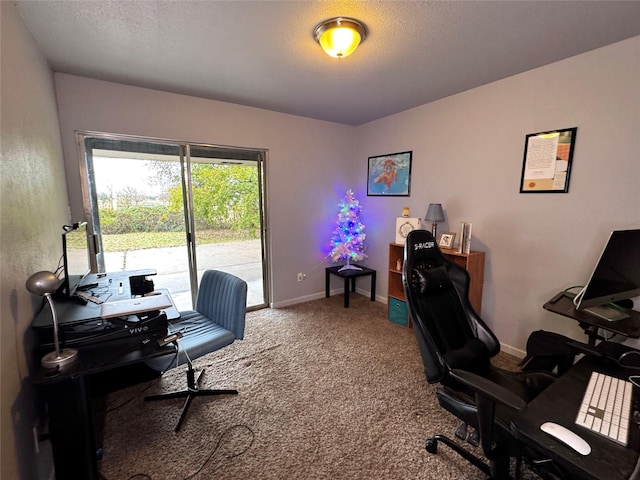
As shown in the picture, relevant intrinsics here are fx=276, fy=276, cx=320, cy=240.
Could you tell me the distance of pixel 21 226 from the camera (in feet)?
4.54

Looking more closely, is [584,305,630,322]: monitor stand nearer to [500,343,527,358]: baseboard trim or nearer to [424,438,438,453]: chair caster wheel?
[500,343,527,358]: baseboard trim

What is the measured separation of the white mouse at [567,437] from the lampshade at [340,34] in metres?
2.17

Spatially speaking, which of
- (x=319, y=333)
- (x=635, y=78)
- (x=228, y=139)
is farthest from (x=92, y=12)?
(x=635, y=78)

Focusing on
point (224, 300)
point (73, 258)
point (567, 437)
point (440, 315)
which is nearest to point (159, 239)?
point (73, 258)

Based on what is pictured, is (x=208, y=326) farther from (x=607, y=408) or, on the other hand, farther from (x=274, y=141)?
(x=274, y=141)

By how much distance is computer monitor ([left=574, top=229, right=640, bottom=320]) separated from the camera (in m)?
1.55

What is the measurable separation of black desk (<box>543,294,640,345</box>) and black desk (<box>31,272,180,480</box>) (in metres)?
2.36

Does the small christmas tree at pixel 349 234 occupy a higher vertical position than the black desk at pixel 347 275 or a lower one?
higher

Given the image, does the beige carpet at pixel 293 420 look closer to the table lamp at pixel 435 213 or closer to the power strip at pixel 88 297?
the power strip at pixel 88 297

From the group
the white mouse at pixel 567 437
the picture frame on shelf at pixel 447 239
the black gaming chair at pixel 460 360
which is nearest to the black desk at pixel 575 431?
the white mouse at pixel 567 437

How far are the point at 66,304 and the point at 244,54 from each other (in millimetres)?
2074

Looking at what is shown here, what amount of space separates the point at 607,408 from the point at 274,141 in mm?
3601

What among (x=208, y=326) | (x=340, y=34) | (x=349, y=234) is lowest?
(x=208, y=326)

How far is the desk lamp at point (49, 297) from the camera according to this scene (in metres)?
1.16
